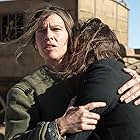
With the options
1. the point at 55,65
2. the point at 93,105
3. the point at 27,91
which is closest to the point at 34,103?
the point at 27,91

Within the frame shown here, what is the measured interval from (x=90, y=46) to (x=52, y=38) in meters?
0.25

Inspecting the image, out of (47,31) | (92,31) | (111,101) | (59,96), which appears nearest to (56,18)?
(47,31)

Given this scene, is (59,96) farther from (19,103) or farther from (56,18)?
(56,18)

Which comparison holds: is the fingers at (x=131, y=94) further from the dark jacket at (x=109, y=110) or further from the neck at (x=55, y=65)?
the neck at (x=55, y=65)

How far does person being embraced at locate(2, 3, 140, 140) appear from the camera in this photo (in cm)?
175

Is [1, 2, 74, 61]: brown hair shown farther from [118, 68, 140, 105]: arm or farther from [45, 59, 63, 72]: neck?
[118, 68, 140, 105]: arm

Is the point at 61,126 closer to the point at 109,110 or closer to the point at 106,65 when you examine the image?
the point at 109,110

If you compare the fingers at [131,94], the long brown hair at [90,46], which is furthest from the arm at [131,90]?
the long brown hair at [90,46]

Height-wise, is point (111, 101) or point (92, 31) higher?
point (92, 31)

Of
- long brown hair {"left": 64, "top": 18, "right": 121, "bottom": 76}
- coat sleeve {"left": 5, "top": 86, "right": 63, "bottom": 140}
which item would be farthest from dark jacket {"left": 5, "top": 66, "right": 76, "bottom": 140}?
long brown hair {"left": 64, "top": 18, "right": 121, "bottom": 76}

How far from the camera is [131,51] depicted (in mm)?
8453

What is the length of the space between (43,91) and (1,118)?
19.2 ft

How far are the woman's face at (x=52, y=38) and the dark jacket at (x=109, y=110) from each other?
37 cm

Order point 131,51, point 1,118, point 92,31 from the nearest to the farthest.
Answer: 1. point 92,31
2. point 1,118
3. point 131,51
